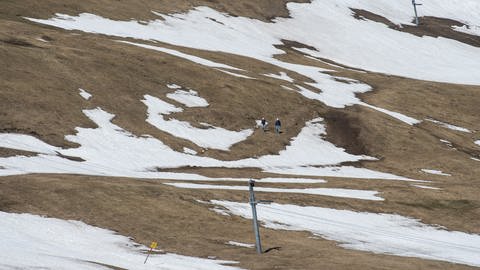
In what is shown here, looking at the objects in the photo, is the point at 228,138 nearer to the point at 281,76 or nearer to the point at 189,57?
the point at 189,57

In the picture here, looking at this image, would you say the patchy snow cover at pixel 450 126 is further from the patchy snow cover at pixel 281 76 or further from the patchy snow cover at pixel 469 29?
the patchy snow cover at pixel 469 29

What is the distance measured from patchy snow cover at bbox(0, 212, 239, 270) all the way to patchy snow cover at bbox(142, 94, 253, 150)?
103 feet

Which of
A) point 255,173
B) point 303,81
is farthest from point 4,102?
point 303,81

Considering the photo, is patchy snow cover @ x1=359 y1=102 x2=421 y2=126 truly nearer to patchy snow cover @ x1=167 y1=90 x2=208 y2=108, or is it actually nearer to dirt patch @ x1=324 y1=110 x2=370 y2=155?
dirt patch @ x1=324 y1=110 x2=370 y2=155

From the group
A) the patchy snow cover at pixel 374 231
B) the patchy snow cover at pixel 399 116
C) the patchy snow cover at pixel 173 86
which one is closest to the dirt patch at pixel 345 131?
the patchy snow cover at pixel 399 116

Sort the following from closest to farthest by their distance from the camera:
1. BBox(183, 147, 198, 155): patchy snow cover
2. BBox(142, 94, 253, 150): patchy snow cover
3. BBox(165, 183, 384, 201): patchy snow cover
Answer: BBox(165, 183, 384, 201): patchy snow cover < BBox(183, 147, 198, 155): patchy snow cover < BBox(142, 94, 253, 150): patchy snow cover

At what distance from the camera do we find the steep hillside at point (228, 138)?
43.3 m

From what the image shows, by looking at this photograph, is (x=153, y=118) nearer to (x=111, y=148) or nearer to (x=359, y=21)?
(x=111, y=148)

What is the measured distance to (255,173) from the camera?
65375 millimetres

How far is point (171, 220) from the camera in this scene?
44.2 meters

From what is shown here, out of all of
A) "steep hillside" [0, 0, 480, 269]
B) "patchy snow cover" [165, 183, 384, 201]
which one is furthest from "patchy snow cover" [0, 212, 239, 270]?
"patchy snow cover" [165, 183, 384, 201]

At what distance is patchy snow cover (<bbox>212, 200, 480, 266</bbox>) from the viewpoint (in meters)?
44.2

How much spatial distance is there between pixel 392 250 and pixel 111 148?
A: 2789cm

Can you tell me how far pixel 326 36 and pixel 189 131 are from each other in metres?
76.6
